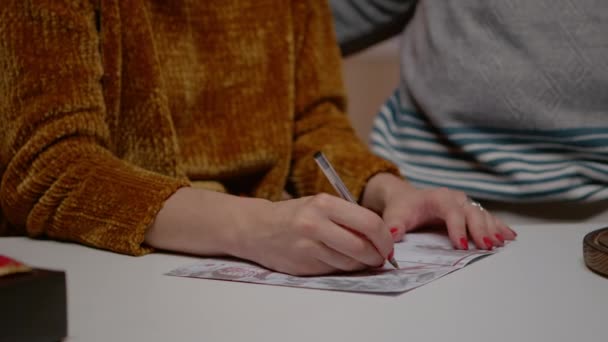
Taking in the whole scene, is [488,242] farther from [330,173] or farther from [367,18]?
[367,18]

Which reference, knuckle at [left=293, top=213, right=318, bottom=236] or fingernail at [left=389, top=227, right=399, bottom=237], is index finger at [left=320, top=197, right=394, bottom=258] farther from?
fingernail at [left=389, top=227, right=399, bottom=237]

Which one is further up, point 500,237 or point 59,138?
point 59,138

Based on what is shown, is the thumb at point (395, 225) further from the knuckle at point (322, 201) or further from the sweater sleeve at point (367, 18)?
the sweater sleeve at point (367, 18)

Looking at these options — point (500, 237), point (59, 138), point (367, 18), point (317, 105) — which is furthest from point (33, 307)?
point (367, 18)

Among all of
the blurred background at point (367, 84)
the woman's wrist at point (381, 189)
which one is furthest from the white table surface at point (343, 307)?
the blurred background at point (367, 84)

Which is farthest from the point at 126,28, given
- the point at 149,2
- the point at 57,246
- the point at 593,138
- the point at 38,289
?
the point at 593,138

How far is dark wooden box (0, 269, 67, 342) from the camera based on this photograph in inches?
16.2

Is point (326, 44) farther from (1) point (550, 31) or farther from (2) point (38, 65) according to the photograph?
(2) point (38, 65)

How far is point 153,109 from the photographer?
0.88 meters

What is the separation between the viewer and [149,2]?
3.01ft

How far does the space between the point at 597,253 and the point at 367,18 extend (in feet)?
2.28

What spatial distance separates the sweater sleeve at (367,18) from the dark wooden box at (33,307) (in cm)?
87

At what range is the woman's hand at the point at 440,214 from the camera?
760 mm

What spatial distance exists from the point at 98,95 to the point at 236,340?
16.4 inches
